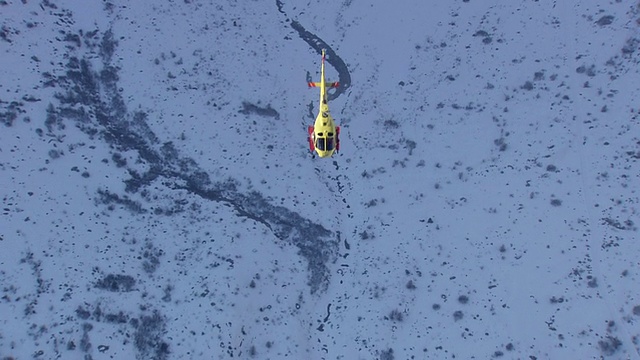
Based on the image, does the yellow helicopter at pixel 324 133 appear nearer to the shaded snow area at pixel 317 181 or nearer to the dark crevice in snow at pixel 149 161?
the dark crevice in snow at pixel 149 161

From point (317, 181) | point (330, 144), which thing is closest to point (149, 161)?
point (317, 181)

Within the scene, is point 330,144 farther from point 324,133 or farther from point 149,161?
point 149,161

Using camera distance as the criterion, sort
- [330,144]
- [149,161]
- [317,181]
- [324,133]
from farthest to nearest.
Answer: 1. [317,181]
2. [149,161]
3. [330,144]
4. [324,133]

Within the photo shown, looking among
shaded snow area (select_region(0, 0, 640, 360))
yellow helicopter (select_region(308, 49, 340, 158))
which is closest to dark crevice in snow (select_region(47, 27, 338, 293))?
shaded snow area (select_region(0, 0, 640, 360))

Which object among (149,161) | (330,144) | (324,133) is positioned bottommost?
(149,161)

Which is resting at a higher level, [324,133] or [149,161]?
[324,133]

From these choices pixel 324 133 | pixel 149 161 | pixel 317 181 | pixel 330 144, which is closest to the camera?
pixel 324 133

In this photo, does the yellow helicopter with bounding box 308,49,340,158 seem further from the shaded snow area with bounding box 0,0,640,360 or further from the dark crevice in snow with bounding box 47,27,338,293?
the shaded snow area with bounding box 0,0,640,360

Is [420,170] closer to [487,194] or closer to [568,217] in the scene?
[487,194]

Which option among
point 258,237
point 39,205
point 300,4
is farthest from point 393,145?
point 39,205
